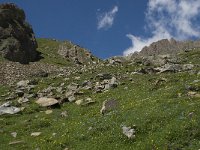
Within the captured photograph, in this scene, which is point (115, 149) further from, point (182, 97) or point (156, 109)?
point (182, 97)

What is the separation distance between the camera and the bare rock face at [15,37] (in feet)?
238

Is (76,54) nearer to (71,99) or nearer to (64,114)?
(71,99)

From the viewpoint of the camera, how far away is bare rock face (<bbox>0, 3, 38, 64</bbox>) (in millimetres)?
72562

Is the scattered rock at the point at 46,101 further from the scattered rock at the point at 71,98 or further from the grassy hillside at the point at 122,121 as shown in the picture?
the scattered rock at the point at 71,98

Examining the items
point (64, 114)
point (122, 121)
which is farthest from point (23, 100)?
point (122, 121)

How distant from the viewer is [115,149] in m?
26.2

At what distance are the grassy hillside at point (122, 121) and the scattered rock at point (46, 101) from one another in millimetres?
689

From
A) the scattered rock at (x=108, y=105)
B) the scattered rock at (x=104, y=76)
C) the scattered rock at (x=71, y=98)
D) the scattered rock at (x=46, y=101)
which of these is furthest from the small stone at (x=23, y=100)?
the scattered rock at (x=104, y=76)

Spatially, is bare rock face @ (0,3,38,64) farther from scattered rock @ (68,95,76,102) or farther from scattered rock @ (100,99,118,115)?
scattered rock @ (100,99,118,115)

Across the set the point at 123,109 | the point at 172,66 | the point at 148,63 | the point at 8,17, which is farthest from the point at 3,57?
the point at 123,109

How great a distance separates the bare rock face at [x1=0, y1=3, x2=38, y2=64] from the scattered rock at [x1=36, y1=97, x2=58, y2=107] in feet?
100

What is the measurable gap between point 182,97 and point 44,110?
45.7 ft

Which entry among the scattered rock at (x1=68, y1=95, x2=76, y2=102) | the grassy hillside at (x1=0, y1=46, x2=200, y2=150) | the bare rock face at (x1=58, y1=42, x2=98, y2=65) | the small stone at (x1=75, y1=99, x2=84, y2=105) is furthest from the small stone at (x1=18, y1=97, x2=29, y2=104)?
the bare rock face at (x1=58, y1=42, x2=98, y2=65)

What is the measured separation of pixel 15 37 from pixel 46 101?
120 ft
